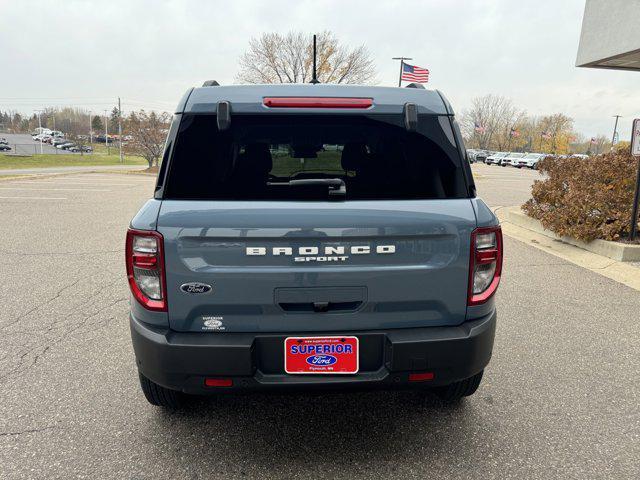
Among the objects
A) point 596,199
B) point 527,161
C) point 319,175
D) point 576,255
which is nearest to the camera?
point 319,175

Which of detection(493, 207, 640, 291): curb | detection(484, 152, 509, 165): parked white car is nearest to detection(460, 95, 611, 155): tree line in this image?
detection(484, 152, 509, 165): parked white car

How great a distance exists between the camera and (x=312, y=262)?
2125 mm

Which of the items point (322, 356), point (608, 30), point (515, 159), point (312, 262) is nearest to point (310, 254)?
point (312, 262)

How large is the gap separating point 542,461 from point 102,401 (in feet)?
8.66

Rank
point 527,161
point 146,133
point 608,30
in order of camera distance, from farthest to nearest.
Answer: point 527,161, point 146,133, point 608,30

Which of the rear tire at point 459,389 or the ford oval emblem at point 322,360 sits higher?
the ford oval emblem at point 322,360

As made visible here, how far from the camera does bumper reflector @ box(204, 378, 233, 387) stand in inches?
85.9

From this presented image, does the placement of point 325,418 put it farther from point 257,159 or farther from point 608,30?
point 608,30

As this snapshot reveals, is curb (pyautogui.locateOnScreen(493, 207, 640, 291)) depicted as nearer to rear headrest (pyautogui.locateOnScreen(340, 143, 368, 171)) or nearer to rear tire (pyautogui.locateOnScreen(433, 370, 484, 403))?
rear tire (pyautogui.locateOnScreen(433, 370, 484, 403))

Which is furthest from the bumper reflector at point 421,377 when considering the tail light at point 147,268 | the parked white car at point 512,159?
the parked white car at point 512,159

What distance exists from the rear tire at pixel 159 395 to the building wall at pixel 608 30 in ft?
48.5

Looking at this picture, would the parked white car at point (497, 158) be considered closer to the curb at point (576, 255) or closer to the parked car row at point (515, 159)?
the parked car row at point (515, 159)

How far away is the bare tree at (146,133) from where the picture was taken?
31.9m

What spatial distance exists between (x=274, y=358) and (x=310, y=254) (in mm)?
522
